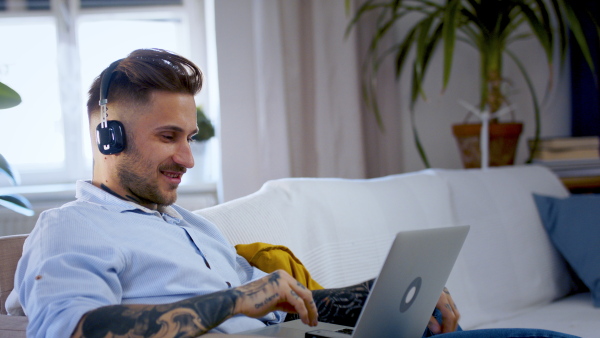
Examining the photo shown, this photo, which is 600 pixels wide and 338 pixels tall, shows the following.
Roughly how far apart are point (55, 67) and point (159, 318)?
2.54 m

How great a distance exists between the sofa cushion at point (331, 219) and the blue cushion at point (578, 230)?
44 centimetres

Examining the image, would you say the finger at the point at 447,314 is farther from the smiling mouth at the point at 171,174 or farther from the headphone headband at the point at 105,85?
the headphone headband at the point at 105,85

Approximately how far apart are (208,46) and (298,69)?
1.69 feet

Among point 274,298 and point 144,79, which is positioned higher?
point 144,79

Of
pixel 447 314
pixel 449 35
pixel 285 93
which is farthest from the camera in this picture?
pixel 285 93

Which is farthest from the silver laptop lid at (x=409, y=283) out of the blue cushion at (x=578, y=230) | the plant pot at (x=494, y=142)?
the plant pot at (x=494, y=142)

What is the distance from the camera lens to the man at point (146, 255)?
80 cm

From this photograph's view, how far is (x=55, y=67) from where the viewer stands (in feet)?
9.89

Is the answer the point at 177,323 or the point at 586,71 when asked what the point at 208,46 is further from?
the point at 177,323

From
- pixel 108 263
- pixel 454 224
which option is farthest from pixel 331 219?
pixel 108 263

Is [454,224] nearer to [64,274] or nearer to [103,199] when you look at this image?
[103,199]

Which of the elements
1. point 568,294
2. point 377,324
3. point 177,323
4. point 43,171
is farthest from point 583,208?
point 43,171

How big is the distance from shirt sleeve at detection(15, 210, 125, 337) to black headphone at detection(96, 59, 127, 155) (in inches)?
6.1

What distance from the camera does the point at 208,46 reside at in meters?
2.96
